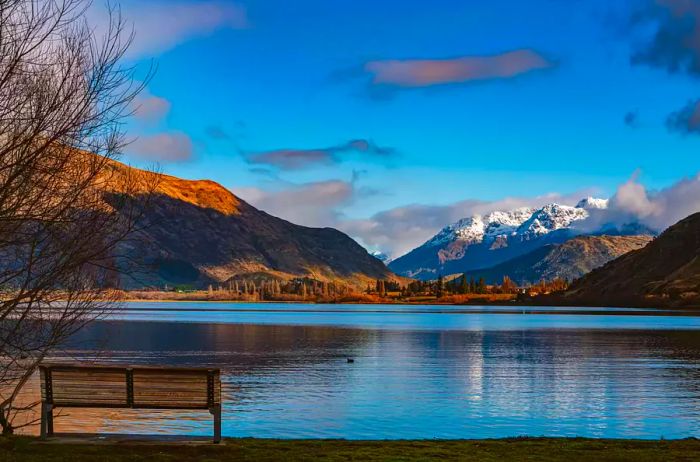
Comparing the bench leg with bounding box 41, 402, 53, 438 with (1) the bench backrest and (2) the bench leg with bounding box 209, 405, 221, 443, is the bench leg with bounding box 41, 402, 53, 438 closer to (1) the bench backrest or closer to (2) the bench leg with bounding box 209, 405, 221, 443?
(1) the bench backrest

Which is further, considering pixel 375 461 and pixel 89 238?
pixel 375 461

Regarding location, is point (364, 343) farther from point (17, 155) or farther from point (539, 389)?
point (17, 155)

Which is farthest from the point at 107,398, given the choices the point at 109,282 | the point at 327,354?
the point at 327,354

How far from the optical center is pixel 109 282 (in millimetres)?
29828

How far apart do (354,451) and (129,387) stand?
27.2 ft

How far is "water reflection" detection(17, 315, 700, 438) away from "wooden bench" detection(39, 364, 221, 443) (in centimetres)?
500

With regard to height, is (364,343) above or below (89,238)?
below

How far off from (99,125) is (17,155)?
2.54 metres

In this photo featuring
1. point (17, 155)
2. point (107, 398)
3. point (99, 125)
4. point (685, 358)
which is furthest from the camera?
point (685, 358)

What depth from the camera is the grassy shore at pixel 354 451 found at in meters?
24.8

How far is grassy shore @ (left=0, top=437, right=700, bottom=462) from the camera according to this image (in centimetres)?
2483

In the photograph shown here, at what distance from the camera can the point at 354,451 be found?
27578 millimetres

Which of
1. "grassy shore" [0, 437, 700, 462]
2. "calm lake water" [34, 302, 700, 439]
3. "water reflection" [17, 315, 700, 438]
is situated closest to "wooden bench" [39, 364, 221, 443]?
"grassy shore" [0, 437, 700, 462]

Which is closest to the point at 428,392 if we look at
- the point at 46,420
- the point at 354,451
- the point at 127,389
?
the point at 354,451
